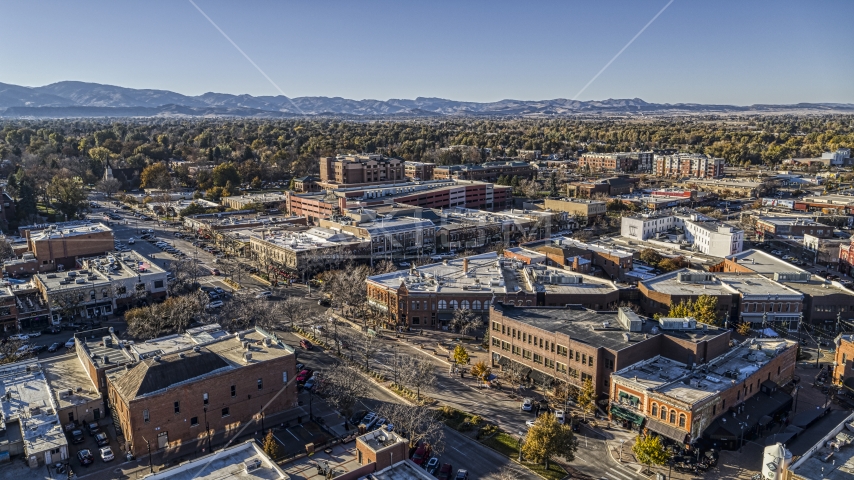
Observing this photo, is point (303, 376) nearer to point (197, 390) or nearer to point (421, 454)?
point (197, 390)

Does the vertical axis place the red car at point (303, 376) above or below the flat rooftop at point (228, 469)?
below

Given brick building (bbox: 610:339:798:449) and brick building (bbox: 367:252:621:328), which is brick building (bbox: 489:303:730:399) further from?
brick building (bbox: 367:252:621:328)

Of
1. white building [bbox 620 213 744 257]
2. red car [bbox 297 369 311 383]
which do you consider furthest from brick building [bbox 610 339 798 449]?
white building [bbox 620 213 744 257]

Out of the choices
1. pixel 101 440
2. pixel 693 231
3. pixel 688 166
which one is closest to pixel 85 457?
pixel 101 440

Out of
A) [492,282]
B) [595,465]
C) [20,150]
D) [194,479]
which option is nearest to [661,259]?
[492,282]

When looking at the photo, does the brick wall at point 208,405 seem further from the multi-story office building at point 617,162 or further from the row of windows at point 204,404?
the multi-story office building at point 617,162

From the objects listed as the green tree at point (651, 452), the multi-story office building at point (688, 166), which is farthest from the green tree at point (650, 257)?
the multi-story office building at point (688, 166)
